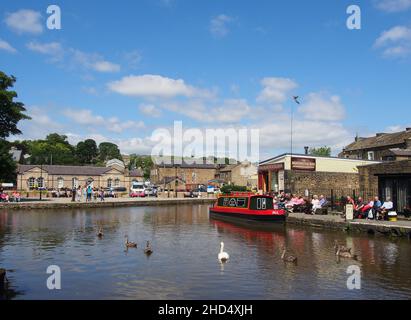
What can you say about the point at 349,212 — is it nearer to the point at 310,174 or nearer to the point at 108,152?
the point at 310,174

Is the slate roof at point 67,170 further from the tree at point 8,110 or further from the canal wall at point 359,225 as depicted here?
the canal wall at point 359,225

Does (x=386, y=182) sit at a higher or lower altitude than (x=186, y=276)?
higher

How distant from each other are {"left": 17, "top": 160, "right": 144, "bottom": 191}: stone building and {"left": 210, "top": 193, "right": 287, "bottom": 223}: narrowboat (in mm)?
49337

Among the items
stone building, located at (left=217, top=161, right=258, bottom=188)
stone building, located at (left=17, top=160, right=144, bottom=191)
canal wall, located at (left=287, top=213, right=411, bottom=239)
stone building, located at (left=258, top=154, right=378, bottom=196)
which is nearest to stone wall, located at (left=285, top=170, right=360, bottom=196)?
stone building, located at (left=258, top=154, right=378, bottom=196)

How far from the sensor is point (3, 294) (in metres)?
A: 10.7

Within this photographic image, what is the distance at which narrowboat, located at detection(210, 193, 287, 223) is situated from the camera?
A: 2623cm

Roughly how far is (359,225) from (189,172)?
7770 centimetres

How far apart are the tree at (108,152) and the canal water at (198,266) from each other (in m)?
146

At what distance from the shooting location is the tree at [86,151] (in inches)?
5580

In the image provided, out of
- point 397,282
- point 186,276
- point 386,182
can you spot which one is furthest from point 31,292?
point 386,182
